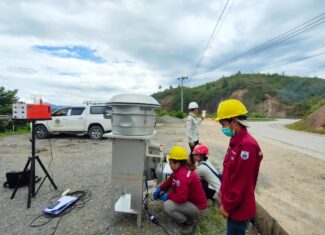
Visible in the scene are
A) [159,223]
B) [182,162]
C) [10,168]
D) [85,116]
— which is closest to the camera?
[182,162]

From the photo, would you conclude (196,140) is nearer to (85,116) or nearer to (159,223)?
(159,223)

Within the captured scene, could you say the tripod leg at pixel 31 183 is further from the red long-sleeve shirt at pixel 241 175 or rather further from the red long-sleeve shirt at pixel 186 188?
the red long-sleeve shirt at pixel 241 175

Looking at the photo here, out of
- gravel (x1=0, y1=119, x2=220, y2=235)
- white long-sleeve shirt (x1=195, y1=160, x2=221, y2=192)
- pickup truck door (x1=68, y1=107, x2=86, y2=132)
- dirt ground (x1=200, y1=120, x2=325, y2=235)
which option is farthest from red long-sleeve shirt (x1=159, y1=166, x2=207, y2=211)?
pickup truck door (x1=68, y1=107, x2=86, y2=132)

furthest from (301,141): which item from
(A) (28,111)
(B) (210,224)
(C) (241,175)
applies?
(A) (28,111)

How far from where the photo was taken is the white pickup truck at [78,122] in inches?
473

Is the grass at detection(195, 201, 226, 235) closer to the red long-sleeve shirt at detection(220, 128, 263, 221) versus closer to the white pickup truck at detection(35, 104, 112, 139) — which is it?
the red long-sleeve shirt at detection(220, 128, 263, 221)

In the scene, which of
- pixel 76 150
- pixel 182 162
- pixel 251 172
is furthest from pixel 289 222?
pixel 76 150

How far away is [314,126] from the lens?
68.5 ft

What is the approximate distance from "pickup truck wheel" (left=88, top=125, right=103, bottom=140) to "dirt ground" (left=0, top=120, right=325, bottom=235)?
2765mm

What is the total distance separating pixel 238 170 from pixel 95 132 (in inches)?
432

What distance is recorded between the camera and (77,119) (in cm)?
1204

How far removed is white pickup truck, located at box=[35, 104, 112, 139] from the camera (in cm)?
1201

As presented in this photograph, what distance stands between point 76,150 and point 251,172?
8.62 m

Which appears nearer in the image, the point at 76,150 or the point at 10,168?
the point at 10,168
